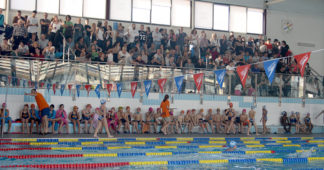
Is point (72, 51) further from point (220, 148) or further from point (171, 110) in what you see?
point (220, 148)

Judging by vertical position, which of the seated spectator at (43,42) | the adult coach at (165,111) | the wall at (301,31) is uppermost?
the wall at (301,31)

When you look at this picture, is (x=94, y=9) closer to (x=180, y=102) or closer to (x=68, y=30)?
(x=68, y=30)

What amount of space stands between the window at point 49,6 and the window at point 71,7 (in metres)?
0.25

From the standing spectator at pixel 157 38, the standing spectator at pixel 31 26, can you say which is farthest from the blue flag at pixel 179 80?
the standing spectator at pixel 31 26

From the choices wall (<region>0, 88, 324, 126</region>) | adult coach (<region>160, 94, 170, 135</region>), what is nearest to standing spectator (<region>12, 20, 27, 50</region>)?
wall (<region>0, 88, 324, 126</region>)

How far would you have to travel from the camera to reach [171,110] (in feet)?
53.9

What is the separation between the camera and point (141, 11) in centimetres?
2069

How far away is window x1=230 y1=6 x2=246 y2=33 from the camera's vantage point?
22562 millimetres

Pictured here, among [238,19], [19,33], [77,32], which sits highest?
[238,19]

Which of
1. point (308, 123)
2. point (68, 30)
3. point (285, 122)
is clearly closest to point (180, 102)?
point (285, 122)

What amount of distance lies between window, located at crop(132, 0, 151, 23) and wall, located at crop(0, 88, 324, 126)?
5.73m

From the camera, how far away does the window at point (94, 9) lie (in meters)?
19.6

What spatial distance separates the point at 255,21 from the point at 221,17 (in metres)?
2.27

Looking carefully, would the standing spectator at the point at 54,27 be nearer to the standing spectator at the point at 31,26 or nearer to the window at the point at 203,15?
the standing spectator at the point at 31,26
